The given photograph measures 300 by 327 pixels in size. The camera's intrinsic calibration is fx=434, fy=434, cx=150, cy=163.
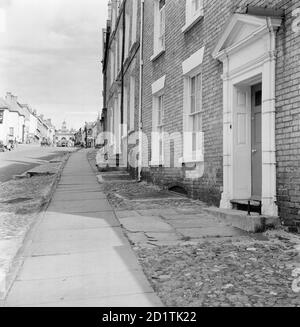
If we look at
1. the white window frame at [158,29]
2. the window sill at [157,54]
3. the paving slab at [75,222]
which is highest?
the white window frame at [158,29]

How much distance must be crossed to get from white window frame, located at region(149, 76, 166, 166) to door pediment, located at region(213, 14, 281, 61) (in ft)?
13.6

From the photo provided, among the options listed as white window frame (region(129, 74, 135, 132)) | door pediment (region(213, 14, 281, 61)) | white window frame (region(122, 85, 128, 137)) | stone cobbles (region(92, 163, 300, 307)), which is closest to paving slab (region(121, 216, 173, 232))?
stone cobbles (region(92, 163, 300, 307))

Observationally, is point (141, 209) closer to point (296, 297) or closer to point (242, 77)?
point (242, 77)

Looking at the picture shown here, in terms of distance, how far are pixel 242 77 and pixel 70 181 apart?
28.4 ft

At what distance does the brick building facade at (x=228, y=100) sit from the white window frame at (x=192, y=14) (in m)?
0.02

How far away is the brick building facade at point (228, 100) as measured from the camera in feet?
20.9

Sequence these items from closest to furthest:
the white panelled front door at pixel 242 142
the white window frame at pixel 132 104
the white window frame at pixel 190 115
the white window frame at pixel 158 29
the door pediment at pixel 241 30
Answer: the door pediment at pixel 241 30 < the white panelled front door at pixel 242 142 < the white window frame at pixel 190 115 < the white window frame at pixel 158 29 < the white window frame at pixel 132 104

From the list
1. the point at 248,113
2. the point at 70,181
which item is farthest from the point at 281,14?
the point at 70,181

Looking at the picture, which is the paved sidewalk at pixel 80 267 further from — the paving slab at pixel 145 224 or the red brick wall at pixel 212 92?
the red brick wall at pixel 212 92

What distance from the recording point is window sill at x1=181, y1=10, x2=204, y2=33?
933 centimetres

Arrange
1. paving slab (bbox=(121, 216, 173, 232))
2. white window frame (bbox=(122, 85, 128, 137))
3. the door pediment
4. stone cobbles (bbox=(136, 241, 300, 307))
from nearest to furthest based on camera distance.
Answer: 1. stone cobbles (bbox=(136, 241, 300, 307))
2. the door pediment
3. paving slab (bbox=(121, 216, 173, 232))
4. white window frame (bbox=(122, 85, 128, 137))

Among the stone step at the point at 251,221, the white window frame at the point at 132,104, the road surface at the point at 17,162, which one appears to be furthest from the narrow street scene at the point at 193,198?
the road surface at the point at 17,162

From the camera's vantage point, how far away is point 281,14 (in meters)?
6.37

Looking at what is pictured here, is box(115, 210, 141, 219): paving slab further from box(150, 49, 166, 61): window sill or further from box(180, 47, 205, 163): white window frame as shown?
box(150, 49, 166, 61): window sill
